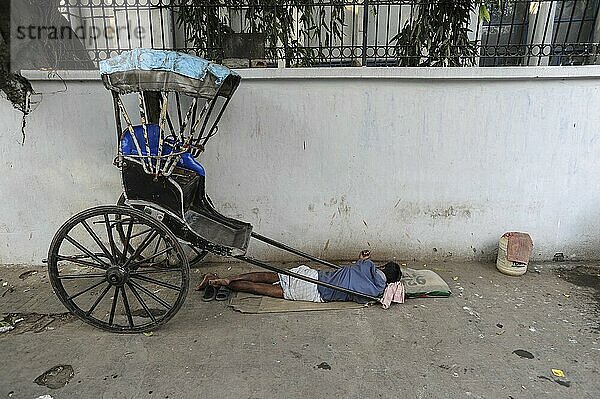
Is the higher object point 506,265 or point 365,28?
point 365,28

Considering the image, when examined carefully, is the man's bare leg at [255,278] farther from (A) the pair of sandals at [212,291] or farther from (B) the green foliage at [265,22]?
(B) the green foliage at [265,22]

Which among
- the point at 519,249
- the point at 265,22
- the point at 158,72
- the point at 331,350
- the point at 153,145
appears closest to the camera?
the point at 158,72

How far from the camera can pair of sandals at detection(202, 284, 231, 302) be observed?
3227 mm

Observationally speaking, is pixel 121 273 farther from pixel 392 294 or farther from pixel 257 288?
pixel 392 294

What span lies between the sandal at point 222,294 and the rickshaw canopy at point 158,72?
151 cm

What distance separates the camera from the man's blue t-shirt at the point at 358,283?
3.13 m

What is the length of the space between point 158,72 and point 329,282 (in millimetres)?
1826

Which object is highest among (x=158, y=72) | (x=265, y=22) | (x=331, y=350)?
(x=265, y=22)

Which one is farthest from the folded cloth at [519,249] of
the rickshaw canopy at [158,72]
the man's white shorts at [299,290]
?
the rickshaw canopy at [158,72]

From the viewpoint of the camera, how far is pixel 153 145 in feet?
9.49

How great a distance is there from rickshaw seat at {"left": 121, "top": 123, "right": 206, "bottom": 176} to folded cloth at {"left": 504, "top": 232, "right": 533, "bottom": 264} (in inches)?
99.8

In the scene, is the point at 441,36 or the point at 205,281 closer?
the point at 205,281

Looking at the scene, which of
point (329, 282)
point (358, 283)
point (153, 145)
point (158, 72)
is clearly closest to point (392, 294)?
point (358, 283)

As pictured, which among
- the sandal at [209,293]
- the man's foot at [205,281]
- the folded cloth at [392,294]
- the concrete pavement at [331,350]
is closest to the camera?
the concrete pavement at [331,350]
